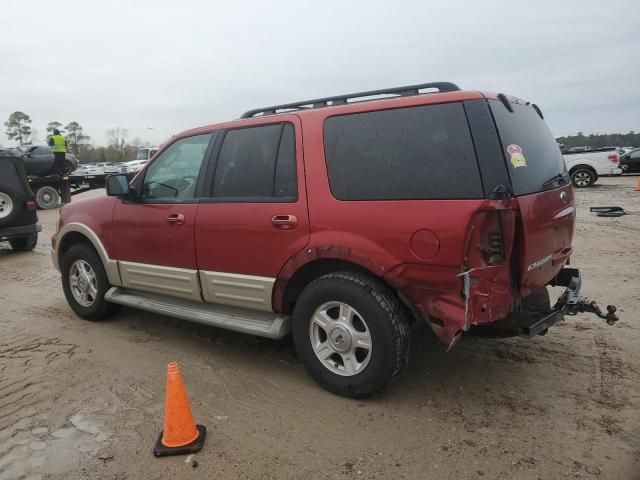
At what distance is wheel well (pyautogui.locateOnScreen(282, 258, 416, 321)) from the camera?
330 centimetres

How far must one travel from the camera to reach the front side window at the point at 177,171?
4.19m

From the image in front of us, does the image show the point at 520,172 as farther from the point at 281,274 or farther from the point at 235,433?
the point at 235,433

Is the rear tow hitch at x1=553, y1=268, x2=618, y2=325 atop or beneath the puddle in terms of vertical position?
atop

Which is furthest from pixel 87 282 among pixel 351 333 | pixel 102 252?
pixel 351 333

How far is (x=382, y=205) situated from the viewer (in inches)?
123

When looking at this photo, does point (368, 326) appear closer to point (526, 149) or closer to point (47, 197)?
point (526, 149)

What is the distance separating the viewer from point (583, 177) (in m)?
18.5

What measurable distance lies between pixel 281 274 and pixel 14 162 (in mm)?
7869

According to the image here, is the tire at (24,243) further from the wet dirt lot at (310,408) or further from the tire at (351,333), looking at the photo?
the tire at (351,333)

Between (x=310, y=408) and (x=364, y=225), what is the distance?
4.11ft

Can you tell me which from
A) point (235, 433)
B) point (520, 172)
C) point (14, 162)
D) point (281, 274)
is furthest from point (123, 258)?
point (14, 162)

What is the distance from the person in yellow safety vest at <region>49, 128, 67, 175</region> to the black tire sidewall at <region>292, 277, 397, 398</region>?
640 inches

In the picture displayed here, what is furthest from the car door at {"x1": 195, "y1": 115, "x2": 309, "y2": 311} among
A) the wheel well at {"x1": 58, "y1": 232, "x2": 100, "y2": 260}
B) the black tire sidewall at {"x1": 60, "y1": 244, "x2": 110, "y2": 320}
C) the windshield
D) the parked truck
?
A: the windshield

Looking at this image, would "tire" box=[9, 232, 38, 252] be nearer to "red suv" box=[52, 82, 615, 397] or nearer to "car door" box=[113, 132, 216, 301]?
"car door" box=[113, 132, 216, 301]
